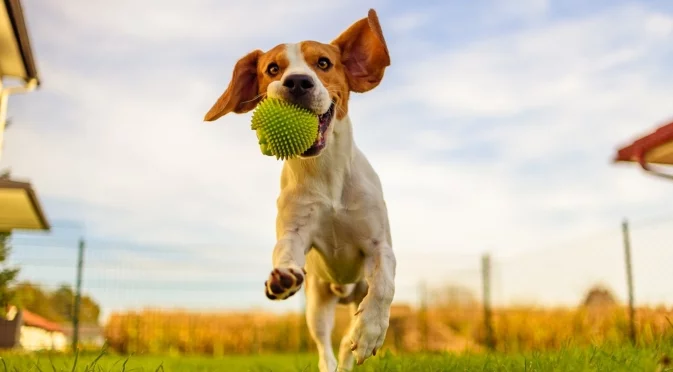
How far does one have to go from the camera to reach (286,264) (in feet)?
11.1

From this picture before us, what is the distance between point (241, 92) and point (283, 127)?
738mm

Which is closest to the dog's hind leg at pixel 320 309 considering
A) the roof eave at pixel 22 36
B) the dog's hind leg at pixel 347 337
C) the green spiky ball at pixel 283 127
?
the dog's hind leg at pixel 347 337

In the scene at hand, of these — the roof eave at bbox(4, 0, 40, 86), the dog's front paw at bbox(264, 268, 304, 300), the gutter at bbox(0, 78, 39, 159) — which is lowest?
the dog's front paw at bbox(264, 268, 304, 300)

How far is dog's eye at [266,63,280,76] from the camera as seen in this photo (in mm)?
3740

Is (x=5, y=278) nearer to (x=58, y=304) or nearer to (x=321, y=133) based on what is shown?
(x=58, y=304)

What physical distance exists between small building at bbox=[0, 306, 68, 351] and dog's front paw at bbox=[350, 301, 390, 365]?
6987mm

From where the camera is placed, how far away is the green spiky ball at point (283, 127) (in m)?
3.43

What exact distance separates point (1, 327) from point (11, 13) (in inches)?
201

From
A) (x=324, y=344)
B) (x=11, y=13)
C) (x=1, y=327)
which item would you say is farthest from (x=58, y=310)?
(x=324, y=344)

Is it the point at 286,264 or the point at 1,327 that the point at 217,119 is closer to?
the point at 286,264

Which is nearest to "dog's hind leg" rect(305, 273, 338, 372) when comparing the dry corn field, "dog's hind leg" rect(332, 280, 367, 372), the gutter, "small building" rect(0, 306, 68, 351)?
"dog's hind leg" rect(332, 280, 367, 372)

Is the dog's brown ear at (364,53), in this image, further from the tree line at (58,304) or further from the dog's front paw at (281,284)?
the tree line at (58,304)

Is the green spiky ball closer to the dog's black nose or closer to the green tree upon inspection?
the dog's black nose

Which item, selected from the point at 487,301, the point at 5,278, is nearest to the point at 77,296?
the point at 5,278
